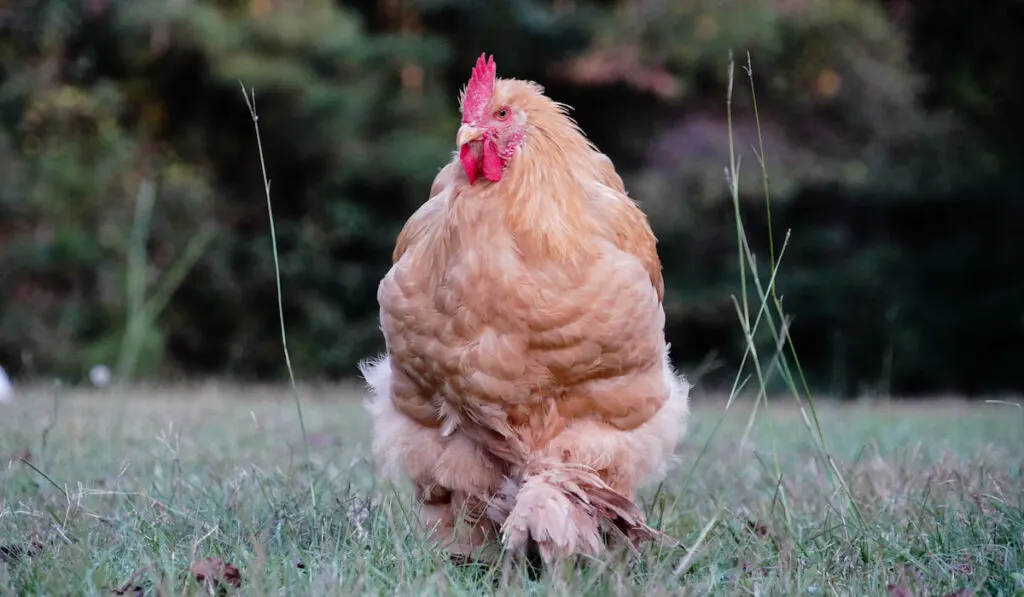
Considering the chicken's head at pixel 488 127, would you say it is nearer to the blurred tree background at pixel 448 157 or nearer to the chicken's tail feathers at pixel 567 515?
the chicken's tail feathers at pixel 567 515

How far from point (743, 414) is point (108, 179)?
22.9ft

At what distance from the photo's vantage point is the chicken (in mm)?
2648

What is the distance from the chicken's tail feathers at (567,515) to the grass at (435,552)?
0.07 metres

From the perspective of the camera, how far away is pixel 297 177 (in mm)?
11617

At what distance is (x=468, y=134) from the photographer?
2.79 meters

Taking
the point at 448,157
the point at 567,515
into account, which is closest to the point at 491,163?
the point at 567,515

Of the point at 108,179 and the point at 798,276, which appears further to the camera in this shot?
the point at 798,276

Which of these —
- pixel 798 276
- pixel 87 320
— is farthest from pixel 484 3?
pixel 87 320

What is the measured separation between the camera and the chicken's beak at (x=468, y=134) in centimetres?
278

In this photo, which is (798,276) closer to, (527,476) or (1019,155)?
(1019,155)

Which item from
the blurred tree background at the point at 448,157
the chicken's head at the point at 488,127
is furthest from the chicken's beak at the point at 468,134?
the blurred tree background at the point at 448,157

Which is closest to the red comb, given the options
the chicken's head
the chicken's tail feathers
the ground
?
the chicken's head

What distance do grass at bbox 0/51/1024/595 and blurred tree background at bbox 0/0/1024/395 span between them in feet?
21.2

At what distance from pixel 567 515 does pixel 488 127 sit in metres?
1.14
